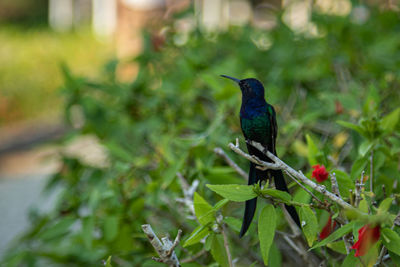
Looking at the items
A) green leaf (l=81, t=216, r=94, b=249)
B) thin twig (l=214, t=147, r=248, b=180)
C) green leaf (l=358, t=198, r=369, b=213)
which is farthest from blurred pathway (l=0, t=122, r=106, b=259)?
green leaf (l=358, t=198, r=369, b=213)

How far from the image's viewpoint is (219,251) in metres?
0.92

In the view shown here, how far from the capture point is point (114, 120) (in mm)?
1935

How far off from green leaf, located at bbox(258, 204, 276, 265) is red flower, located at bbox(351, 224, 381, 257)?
6.1 inches

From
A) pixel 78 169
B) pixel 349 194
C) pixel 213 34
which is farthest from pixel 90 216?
pixel 213 34

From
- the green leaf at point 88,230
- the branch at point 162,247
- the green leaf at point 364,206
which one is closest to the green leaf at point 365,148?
the green leaf at point 364,206

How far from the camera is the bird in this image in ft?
2.60

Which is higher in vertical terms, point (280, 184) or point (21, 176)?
point (280, 184)

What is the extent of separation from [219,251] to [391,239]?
1.18 ft

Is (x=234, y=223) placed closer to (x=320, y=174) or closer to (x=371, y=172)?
(x=320, y=174)

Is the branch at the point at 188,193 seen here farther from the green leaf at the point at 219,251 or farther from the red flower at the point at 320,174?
the red flower at the point at 320,174

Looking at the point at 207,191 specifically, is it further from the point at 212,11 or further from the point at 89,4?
the point at 89,4

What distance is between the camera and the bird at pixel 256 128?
2.60 feet

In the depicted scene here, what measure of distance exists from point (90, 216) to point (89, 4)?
14.2 metres

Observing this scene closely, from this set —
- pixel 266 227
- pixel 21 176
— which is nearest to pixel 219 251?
pixel 266 227
